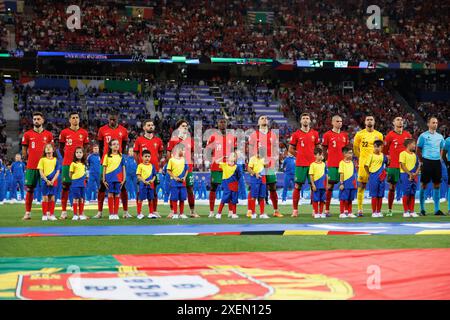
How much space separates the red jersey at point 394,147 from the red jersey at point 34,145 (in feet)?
24.5

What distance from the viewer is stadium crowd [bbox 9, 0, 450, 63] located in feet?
131

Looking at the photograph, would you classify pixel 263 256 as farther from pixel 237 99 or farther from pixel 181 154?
pixel 237 99

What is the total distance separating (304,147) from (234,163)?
1562 millimetres

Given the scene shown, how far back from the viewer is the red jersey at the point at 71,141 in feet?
43.1

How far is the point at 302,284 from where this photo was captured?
5.11 meters

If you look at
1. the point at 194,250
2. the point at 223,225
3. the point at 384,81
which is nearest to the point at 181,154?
the point at 223,225

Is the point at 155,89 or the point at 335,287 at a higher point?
the point at 155,89

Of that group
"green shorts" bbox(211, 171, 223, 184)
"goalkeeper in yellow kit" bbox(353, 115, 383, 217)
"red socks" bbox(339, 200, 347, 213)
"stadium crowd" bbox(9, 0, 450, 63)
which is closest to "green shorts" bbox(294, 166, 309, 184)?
"red socks" bbox(339, 200, 347, 213)

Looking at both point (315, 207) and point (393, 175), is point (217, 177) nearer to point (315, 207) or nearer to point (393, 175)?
point (315, 207)

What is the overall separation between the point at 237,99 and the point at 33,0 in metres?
15.3

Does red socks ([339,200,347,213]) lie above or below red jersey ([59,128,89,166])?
below

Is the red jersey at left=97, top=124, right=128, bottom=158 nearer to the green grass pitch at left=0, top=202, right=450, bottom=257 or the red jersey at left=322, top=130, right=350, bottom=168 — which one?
the red jersey at left=322, top=130, right=350, bottom=168

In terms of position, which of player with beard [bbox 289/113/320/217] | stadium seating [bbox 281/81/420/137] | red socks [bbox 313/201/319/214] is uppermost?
stadium seating [bbox 281/81/420/137]
